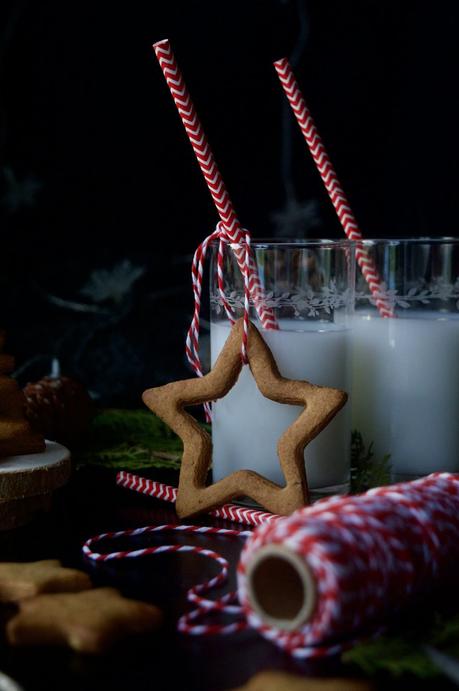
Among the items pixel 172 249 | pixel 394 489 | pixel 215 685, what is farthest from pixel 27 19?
pixel 215 685

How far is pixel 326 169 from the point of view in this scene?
1393mm

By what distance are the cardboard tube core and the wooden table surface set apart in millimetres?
32

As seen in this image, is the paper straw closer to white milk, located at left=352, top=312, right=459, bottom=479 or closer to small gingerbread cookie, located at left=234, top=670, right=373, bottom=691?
white milk, located at left=352, top=312, right=459, bottom=479

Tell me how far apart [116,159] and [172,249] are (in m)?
0.22

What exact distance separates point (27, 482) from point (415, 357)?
1.70 feet

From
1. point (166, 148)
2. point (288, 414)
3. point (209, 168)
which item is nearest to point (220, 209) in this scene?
point (209, 168)

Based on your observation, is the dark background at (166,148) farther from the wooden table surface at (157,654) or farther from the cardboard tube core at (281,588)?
the cardboard tube core at (281,588)

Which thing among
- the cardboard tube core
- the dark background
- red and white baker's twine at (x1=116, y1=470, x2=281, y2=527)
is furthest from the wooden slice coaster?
the dark background

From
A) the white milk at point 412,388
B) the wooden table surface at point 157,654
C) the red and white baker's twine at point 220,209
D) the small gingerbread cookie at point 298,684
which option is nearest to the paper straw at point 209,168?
the red and white baker's twine at point 220,209

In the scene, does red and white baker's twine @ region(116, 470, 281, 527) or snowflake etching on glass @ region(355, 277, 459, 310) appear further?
snowflake etching on glass @ region(355, 277, 459, 310)

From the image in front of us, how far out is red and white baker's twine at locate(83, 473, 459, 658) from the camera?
32.1 inches

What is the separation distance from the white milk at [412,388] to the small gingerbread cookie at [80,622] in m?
0.53

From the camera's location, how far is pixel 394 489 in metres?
0.95

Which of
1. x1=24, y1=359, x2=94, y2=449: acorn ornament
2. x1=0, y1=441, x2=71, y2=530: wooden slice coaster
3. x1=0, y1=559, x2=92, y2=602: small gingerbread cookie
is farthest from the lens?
x1=24, y1=359, x2=94, y2=449: acorn ornament
